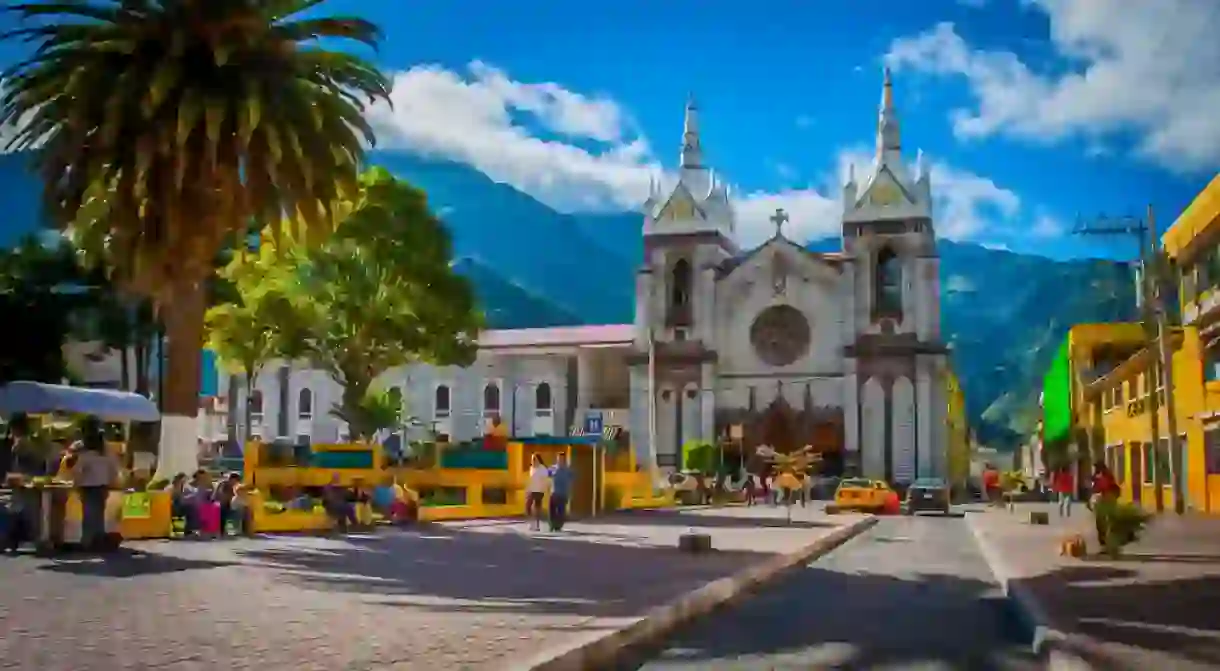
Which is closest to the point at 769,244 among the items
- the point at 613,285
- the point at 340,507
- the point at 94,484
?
the point at 340,507

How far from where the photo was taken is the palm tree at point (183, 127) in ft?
69.3

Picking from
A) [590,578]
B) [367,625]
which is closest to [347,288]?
[590,578]

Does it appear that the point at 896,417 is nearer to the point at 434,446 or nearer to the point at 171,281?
the point at 434,446

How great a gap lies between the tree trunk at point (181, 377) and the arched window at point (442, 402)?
59.6 m

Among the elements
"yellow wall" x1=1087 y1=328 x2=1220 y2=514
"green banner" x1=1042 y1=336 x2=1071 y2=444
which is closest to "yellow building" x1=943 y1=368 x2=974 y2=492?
"green banner" x1=1042 y1=336 x2=1071 y2=444

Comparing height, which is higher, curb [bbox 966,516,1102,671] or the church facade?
the church facade

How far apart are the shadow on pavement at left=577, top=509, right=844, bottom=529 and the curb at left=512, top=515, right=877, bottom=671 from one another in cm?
1031

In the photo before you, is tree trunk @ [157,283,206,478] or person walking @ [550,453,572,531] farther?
person walking @ [550,453,572,531]

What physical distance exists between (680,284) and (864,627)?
219ft

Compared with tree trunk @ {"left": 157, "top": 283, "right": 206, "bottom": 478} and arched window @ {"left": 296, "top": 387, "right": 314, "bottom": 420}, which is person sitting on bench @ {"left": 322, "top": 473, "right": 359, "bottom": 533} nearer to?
tree trunk @ {"left": 157, "top": 283, "right": 206, "bottom": 478}

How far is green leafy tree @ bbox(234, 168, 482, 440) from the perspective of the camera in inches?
1505

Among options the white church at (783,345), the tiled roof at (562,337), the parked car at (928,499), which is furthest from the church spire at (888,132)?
the parked car at (928,499)

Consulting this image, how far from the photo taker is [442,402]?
273 ft

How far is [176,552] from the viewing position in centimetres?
1683
